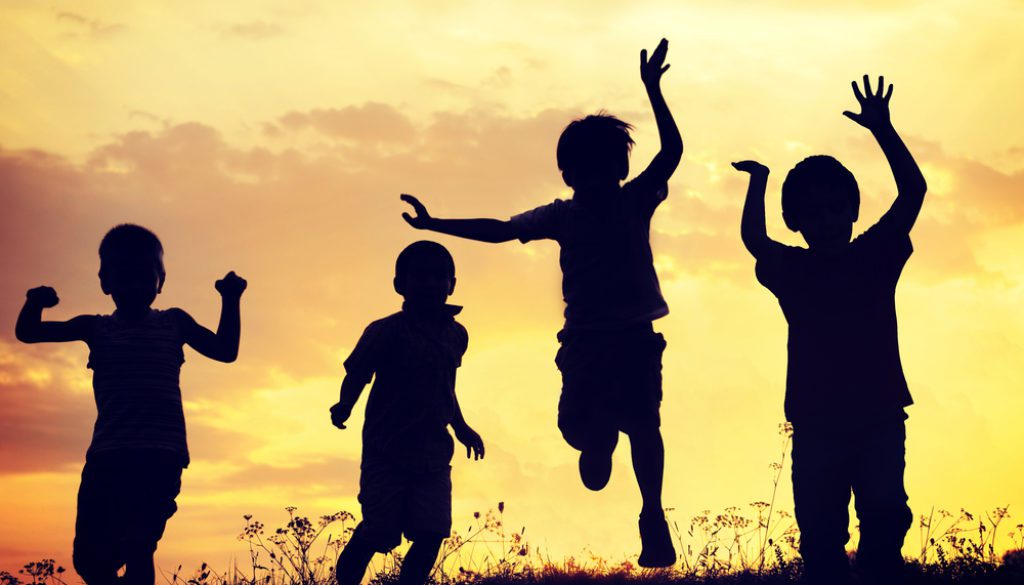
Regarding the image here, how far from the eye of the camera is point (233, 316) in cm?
859

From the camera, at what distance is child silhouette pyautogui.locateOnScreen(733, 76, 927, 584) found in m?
7.35

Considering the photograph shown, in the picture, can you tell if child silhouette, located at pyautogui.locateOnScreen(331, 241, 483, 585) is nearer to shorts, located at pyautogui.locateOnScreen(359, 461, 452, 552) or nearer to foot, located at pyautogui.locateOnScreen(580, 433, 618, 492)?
shorts, located at pyautogui.locateOnScreen(359, 461, 452, 552)

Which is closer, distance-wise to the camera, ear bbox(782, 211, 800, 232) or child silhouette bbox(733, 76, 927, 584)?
child silhouette bbox(733, 76, 927, 584)

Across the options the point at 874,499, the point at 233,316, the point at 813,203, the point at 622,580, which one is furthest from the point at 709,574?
the point at 233,316

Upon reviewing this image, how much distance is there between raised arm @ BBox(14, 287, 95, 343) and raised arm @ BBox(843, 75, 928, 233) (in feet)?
18.6

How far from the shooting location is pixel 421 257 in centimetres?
892

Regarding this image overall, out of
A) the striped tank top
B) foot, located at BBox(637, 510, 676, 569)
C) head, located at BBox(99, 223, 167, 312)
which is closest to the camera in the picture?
foot, located at BBox(637, 510, 676, 569)

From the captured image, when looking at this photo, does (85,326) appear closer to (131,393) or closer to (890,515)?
(131,393)

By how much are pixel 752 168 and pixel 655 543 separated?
2570 mm

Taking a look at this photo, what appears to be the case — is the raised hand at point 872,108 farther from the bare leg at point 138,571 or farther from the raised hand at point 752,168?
the bare leg at point 138,571

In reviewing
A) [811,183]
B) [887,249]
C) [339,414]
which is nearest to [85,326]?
[339,414]

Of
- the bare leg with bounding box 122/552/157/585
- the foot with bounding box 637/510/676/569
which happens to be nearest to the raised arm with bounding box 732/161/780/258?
the foot with bounding box 637/510/676/569

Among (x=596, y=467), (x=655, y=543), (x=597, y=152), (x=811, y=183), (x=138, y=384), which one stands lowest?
(x=655, y=543)

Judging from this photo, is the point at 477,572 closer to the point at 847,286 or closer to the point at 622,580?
the point at 622,580
